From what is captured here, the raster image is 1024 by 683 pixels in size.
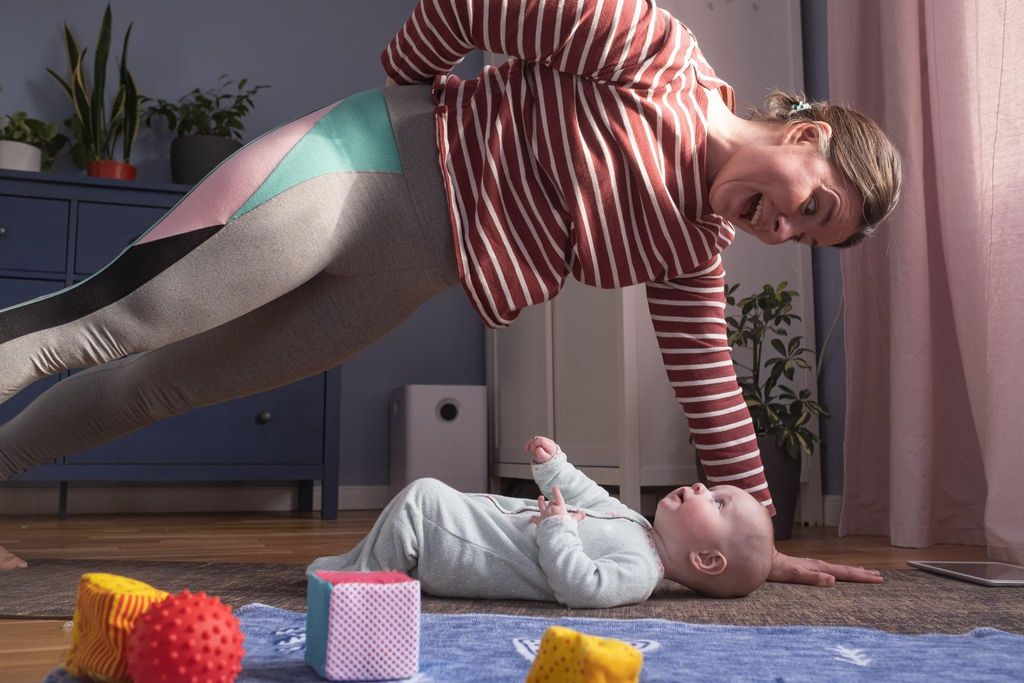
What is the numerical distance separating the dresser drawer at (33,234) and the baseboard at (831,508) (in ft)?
7.35

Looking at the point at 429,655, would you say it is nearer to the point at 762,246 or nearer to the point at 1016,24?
the point at 1016,24

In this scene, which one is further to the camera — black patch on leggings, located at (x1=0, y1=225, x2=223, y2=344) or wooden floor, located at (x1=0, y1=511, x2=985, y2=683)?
wooden floor, located at (x1=0, y1=511, x2=985, y2=683)

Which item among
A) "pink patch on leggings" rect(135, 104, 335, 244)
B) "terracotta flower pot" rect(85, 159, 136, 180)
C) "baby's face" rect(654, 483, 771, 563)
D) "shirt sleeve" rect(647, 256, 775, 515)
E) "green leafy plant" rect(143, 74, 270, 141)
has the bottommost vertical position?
"baby's face" rect(654, 483, 771, 563)

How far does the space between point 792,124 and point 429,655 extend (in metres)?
0.77

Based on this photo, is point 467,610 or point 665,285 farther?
point 665,285

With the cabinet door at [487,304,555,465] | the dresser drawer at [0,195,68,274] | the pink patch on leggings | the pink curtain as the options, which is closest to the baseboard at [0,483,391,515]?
the cabinet door at [487,304,555,465]

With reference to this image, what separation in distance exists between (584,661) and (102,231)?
8.14ft

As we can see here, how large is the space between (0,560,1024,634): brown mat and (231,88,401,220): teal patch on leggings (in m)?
0.50

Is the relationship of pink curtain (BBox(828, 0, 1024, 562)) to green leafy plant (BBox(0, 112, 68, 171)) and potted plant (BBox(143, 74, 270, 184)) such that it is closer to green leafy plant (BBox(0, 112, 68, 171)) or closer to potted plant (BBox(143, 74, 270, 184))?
potted plant (BBox(143, 74, 270, 184))

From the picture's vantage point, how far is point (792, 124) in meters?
1.18

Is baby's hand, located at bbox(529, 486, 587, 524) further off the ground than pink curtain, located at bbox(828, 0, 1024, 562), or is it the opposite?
pink curtain, located at bbox(828, 0, 1024, 562)

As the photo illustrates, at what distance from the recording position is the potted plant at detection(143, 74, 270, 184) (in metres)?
3.01

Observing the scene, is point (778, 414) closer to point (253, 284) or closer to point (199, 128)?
point (253, 284)

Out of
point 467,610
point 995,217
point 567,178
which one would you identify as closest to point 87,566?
point 467,610
